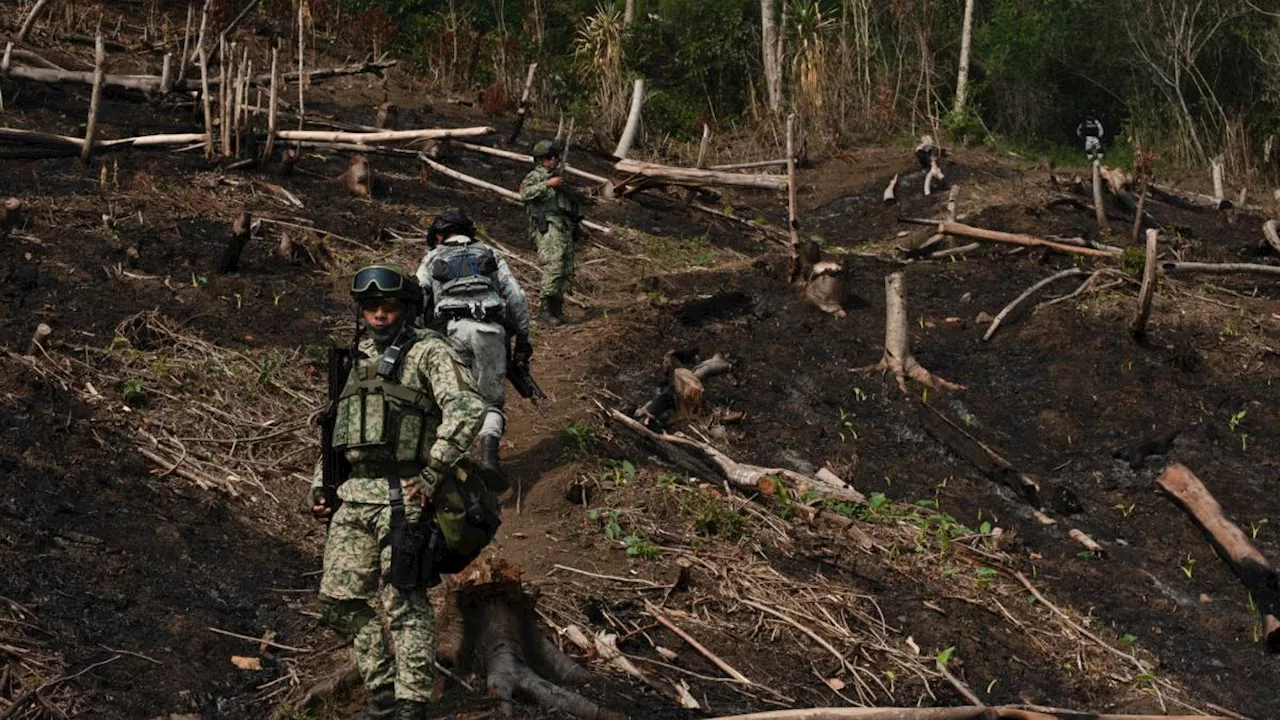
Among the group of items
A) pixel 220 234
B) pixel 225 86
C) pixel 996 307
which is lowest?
pixel 996 307

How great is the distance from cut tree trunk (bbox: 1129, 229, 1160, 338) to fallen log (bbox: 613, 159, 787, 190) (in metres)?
3.36

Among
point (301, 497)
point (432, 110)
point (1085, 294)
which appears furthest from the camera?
point (432, 110)

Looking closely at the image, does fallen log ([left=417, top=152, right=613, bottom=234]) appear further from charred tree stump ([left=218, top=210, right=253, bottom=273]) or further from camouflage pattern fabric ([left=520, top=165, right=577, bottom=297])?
charred tree stump ([left=218, top=210, right=253, bottom=273])

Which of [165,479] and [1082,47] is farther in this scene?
[1082,47]

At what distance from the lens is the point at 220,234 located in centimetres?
1366

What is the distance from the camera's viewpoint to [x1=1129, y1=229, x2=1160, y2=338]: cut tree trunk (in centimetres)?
1362

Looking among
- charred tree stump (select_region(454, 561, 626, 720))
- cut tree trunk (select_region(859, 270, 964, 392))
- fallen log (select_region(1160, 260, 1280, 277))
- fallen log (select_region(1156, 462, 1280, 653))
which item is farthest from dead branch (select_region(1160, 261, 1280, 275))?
charred tree stump (select_region(454, 561, 626, 720))

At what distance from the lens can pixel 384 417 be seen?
5945mm

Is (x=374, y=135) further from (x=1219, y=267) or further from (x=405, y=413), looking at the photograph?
(x=405, y=413)

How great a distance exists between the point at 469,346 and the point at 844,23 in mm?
18628

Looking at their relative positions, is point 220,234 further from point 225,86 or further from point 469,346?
point 469,346

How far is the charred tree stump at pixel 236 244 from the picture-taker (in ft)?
40.9

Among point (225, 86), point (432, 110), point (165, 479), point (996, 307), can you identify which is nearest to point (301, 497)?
point (165, 479)

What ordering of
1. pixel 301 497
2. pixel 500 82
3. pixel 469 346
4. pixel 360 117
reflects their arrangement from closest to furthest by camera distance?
1. pixel 469 346
2. pixel 301 497
3. pixel 360 117
4. pixel 500 82
